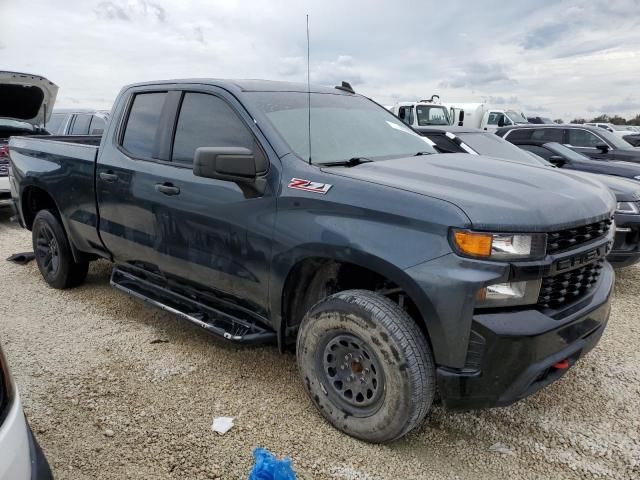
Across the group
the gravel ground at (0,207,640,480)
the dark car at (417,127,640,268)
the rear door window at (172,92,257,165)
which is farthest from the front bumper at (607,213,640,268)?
the rear door window at (172,92,257,165)

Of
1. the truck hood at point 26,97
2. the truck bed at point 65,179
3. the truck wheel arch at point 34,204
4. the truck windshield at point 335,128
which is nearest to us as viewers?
the truck windshield at point 335,128

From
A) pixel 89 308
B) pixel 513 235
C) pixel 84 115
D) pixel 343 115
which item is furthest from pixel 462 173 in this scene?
pixel 84 115

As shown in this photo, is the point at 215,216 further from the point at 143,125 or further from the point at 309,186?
the point at 143,125

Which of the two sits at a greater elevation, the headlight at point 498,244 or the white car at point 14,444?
the headlight at point 498,244

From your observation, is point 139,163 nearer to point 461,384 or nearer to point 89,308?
point 89,308

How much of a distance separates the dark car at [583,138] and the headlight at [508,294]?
7.95 m

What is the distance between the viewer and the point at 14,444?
1.56 m

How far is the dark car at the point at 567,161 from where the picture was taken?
4820 millimetres

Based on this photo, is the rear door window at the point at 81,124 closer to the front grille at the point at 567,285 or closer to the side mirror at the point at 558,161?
the side mirror at the point at 558,161

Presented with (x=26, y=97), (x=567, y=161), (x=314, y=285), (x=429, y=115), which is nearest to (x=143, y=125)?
(x=314, y=285)

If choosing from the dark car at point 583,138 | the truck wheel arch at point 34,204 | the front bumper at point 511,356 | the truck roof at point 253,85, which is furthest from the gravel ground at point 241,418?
the dark car at point 583,138

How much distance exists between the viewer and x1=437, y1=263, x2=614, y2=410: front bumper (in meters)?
2.20

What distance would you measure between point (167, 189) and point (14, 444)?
6.51 feet

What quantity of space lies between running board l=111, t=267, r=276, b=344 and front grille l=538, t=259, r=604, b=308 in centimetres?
146
